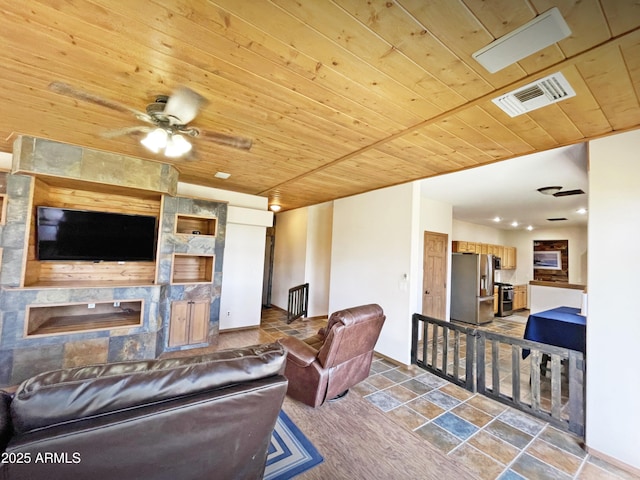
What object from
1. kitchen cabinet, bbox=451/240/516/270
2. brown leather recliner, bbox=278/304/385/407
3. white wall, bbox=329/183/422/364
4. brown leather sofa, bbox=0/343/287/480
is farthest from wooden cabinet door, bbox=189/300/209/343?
kitchen cabinet, bbox=451/240/516/270

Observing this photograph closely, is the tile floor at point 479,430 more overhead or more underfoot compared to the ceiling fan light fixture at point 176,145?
more underfoot

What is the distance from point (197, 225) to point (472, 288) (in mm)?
6009

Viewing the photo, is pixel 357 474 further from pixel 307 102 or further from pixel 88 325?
pixel 88 325

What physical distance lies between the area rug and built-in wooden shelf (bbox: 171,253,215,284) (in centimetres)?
281

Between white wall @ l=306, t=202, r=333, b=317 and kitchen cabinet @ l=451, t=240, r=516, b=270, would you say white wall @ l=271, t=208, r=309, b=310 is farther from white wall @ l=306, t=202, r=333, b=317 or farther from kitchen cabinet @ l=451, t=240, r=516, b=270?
kitchen cabinet @ l=451, t=240, r=516, b=270

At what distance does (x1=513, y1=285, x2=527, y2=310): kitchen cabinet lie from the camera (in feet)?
25.5

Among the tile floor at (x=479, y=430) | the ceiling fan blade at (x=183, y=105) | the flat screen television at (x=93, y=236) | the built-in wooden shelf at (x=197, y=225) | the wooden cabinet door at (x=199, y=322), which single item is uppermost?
the ceiling fan blade at (x=183, y=105)

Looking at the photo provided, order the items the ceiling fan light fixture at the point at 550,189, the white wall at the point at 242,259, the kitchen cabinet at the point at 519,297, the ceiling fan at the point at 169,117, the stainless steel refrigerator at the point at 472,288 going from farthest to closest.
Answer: the kitchen cabinet at the point at 519,297 → the stainless steel refrigerator at the point at 472,288 → the white wall at the point at 242,259 → the ceiling fan light fixture at the point at 550,189 → the ceiling fan at the point at 169,117

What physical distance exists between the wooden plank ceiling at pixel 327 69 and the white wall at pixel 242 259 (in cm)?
259

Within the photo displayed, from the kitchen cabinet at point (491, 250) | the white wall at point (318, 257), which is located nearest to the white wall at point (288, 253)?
the white wall at point (318, 257)

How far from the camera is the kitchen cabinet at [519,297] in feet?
25.5

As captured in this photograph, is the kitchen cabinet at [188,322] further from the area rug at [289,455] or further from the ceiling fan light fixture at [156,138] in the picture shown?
the ceiling fan light fixture at [156,138]

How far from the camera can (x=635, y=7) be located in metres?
1.17

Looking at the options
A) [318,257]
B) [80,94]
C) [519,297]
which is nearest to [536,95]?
[80,94]
